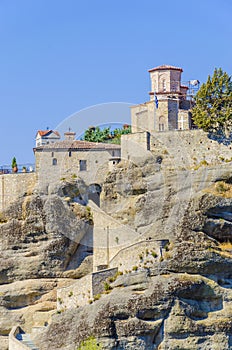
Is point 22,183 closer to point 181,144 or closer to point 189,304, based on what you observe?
point 181,144

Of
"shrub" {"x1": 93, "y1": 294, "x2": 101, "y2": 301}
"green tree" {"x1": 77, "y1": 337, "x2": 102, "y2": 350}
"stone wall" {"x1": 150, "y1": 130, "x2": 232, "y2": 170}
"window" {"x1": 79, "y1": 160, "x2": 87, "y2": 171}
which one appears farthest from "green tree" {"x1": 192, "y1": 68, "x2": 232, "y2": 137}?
"green tree" {"x1": 77, "y1": 337, "x2": 102, "y2": 350}

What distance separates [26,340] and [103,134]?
19653 mm

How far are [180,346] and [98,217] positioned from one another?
42.2ft

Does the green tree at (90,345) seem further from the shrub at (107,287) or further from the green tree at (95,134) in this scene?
the green tree at (95,134)

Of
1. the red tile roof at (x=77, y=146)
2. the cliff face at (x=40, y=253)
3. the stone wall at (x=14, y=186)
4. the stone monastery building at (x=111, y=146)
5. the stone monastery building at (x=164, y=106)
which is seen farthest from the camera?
the stone monastery building at (x=164, y=106)

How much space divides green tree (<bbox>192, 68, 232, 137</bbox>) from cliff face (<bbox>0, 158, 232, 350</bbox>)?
3.93m

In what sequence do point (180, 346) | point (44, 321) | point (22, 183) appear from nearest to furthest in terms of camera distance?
point (180, 346) → point (44, 321) → point (22, 183)

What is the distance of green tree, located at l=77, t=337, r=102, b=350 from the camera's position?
7025cm

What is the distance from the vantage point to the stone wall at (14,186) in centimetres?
8362

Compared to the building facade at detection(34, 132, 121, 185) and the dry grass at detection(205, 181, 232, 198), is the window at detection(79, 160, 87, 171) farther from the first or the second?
the dry grass at detection(205, 181, 232, 198)

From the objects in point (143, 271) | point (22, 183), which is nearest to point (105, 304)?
point (143, 271)

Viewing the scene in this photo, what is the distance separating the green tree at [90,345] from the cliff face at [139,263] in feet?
0.98

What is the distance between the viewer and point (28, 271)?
8119 centimetres

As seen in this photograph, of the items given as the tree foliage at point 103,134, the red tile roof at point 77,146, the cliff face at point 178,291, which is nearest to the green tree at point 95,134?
the tree foliage at point 103,134
